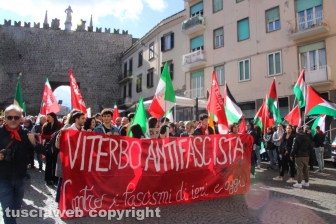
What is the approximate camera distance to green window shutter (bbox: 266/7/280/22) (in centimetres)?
1888

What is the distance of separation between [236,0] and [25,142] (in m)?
20.4

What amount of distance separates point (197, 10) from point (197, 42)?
103 inches

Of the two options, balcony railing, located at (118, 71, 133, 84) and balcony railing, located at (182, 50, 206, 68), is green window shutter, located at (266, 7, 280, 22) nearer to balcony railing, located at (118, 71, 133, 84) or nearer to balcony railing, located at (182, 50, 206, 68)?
balcony railing, located at (182, 50, 206, 68)

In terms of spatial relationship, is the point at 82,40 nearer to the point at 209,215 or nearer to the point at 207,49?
the point at 207,49

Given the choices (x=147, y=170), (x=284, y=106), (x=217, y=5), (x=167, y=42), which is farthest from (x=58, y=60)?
(x=147, y=170)

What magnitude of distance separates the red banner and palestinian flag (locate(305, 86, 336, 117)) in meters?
4.11

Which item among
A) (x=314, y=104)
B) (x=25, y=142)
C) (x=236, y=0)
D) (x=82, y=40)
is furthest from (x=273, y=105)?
(x=82, y=40)

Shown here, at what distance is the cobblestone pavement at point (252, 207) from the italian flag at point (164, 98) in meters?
2.65

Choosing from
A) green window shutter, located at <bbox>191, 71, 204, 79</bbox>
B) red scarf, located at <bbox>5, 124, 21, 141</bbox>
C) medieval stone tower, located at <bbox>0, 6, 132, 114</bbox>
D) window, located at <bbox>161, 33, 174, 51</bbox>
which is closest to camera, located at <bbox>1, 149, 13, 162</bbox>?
red scarf, located at <bbox>5, 124, 21, 141</bbox>

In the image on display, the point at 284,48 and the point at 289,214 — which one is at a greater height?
the point at 284,48

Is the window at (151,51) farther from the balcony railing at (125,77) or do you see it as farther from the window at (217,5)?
the window at (217,5)

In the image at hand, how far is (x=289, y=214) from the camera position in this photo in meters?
5.49

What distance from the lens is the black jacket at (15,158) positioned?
12.4 feet

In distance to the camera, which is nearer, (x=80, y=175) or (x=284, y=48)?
(x=80, y=175)
